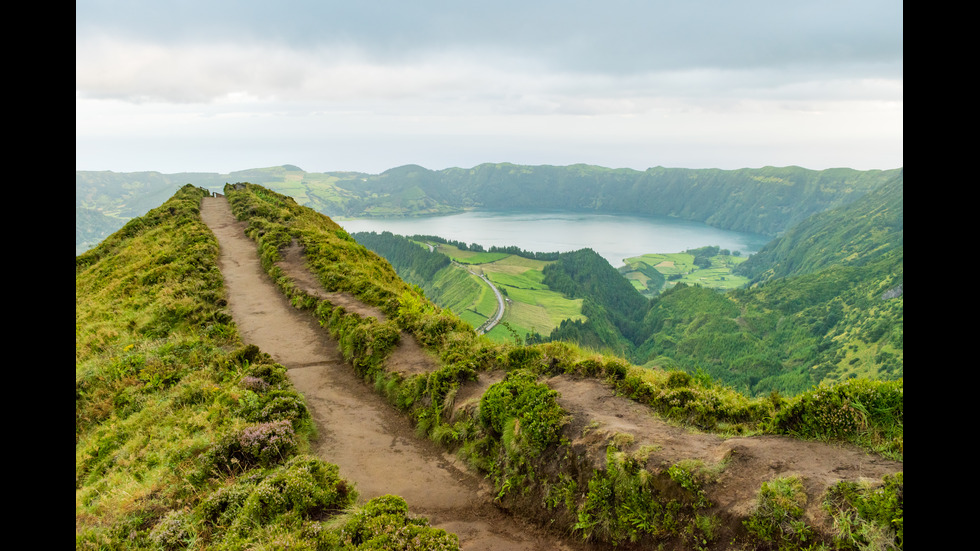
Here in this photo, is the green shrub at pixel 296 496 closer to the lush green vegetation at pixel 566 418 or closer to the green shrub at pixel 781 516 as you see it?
the lush green vegetation at pixel 566 418

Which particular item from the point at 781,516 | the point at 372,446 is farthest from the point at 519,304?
the point at 781,516

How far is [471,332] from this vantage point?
15.8 meters

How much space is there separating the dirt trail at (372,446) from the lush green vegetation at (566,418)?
397 mm

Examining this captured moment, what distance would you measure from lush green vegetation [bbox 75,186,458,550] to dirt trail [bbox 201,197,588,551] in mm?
1028

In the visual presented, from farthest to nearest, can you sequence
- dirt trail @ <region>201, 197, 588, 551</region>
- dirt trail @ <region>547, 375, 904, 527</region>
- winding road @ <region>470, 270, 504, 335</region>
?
1. winding road @ <region>470, 270, 504, 335</region>
2. dirt trail @ <region>201, 197, 588, 551</region>
3. dirt trail @ <region>547, 375, 904, 527</region>

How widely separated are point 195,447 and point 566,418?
8.01 m

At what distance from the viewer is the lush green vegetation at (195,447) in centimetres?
810

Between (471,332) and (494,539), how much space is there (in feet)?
25.3

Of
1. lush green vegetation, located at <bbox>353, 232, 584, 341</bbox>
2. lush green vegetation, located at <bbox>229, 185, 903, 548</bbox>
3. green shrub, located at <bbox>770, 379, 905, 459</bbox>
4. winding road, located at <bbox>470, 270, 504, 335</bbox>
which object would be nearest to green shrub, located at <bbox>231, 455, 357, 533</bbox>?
lush green vegetation, located at <bbox>229, 185, 903, 548</bbox>

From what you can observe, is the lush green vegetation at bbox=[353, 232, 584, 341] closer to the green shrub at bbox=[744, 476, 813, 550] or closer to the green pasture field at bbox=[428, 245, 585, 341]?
the green pasture field at bbox=[428, 245, 585, 341]

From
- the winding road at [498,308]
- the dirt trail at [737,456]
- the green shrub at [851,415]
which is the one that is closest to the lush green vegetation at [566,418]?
the green shrub at [851,415]

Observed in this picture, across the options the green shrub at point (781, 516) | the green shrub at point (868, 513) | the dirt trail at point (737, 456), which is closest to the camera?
the green shrub at point (868, 513)

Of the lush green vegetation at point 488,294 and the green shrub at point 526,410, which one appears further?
the lush green vegetation at point 488,294

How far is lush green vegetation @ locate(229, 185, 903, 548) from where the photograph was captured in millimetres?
Result: 7203
